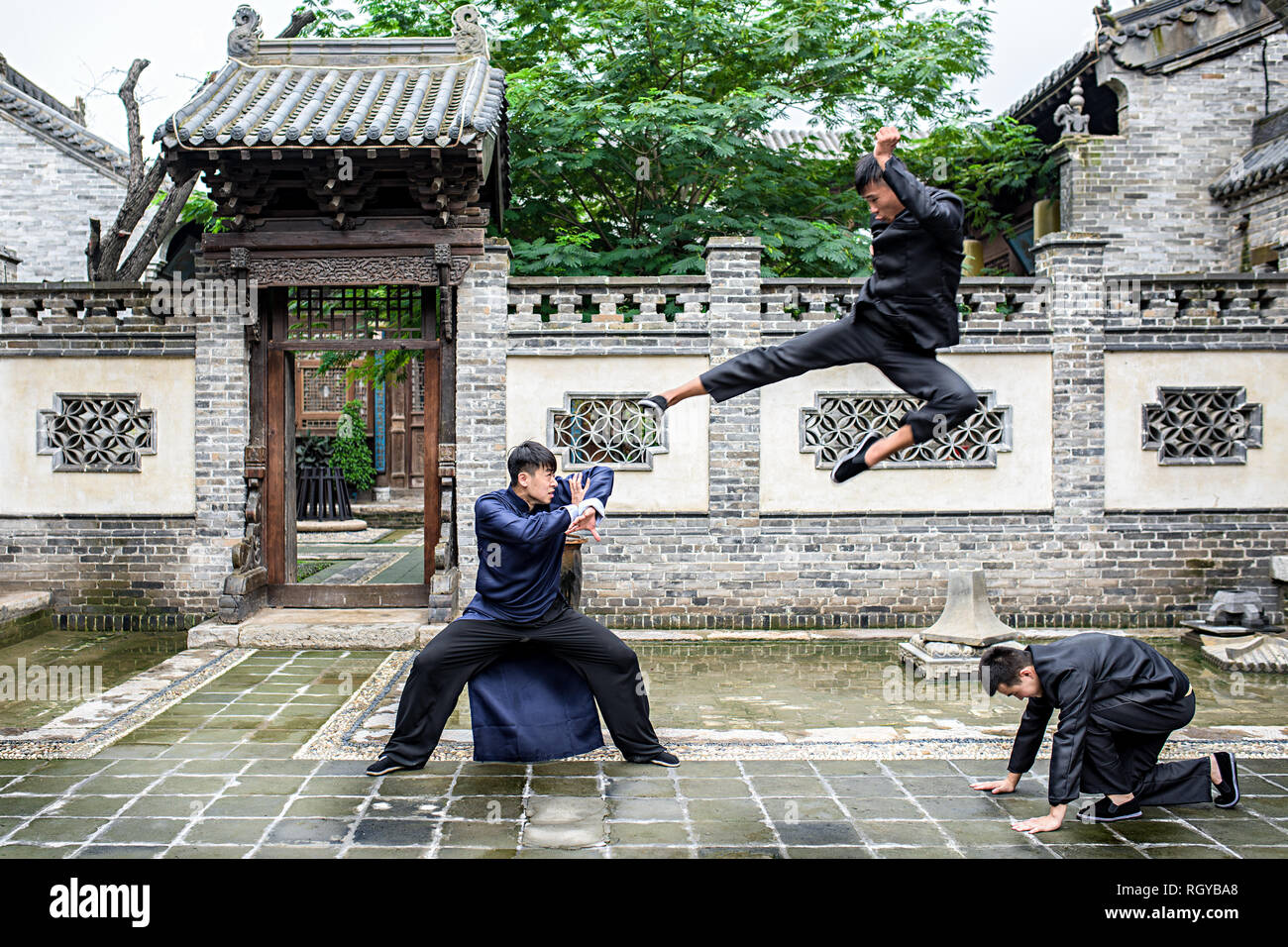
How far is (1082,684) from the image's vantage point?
432 cm

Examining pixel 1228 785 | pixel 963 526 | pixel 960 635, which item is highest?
pixel 963 526

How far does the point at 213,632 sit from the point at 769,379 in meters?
5.69

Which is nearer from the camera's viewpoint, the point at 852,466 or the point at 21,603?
the point at 852,466

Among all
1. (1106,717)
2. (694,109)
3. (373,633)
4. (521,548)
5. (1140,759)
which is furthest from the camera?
(694,109)

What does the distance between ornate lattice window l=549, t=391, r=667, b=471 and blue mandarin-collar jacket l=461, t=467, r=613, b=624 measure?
3.81 m

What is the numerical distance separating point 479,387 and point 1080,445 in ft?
17.5

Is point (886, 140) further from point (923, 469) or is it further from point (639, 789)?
point (923, 469)

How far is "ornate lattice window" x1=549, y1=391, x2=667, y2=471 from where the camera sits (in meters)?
9.05

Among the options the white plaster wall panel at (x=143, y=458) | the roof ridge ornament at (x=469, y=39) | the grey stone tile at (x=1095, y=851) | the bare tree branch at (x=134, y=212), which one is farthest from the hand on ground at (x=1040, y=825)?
the bare tree branch at (x=134, y=212)

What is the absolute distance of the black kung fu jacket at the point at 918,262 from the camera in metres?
4.15

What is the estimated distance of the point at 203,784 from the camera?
4.90 m

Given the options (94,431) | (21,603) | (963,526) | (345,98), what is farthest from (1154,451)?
(21,603)

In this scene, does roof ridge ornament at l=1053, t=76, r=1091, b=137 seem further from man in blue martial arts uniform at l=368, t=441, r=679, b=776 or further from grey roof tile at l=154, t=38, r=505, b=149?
man in blue martial arts uniform at l=368, t=441, r=679, b=776
